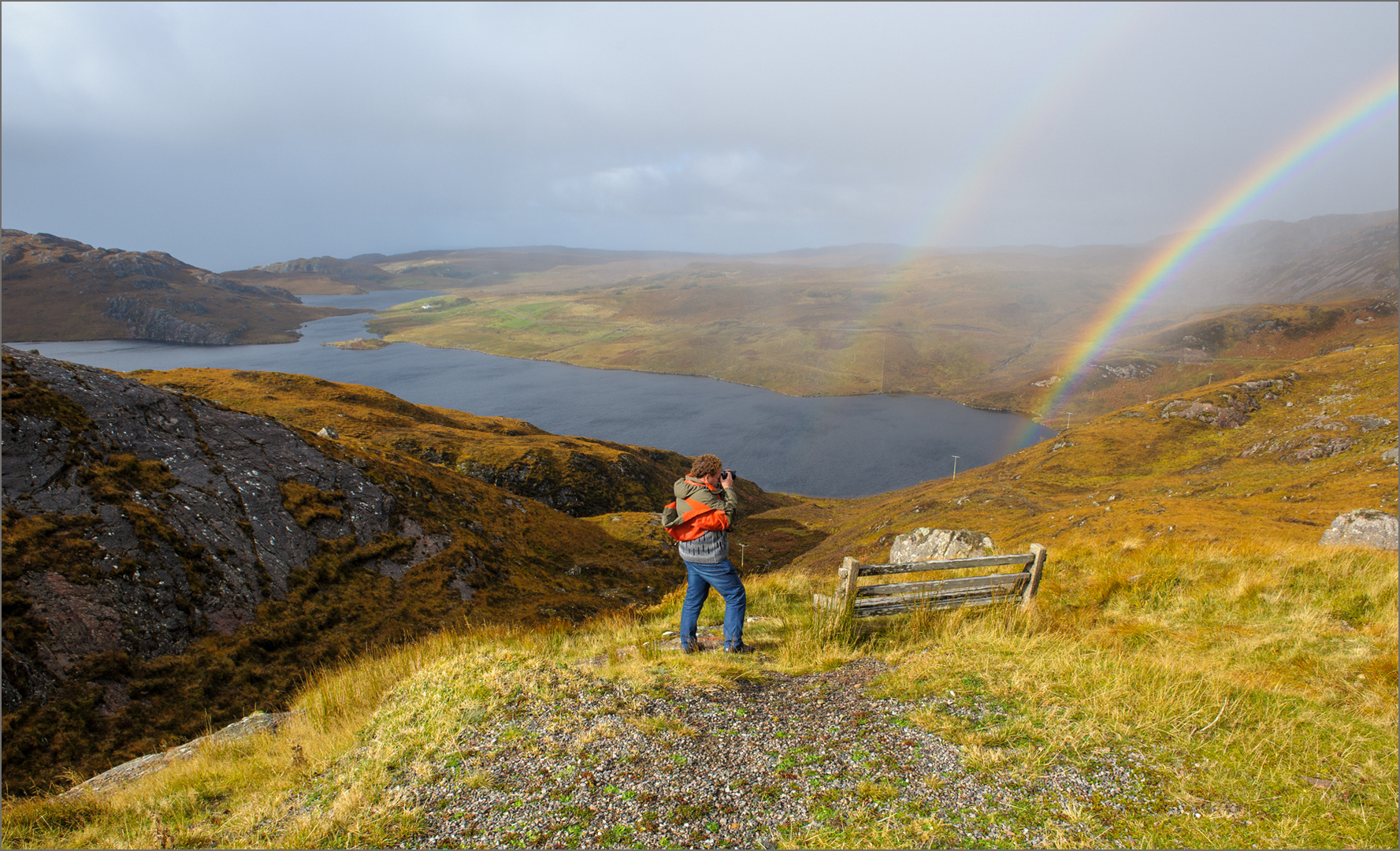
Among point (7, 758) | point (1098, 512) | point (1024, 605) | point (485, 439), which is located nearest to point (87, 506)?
point (7, 758)

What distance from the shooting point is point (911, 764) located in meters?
5.88

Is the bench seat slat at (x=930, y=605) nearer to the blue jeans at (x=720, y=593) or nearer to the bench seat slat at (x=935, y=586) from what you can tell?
the bench seat slat at (x=935, y=586)

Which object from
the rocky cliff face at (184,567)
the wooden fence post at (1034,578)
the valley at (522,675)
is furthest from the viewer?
the rocky cliff face at (184,567)

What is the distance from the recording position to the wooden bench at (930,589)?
9539 millimetres

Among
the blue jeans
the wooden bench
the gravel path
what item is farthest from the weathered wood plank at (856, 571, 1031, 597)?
the gravel path

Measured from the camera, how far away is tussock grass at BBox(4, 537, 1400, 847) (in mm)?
5148

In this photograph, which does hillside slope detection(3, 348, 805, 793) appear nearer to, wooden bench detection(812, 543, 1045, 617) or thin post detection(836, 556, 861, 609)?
thin post detection(836, 556, 861, 609)

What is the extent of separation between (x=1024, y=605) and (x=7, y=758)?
52.7ft

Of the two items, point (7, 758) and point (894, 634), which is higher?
point (894, 634)

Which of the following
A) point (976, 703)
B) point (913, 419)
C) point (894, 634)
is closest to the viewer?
point (976, 703)

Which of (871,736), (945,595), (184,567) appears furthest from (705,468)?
(184,567)

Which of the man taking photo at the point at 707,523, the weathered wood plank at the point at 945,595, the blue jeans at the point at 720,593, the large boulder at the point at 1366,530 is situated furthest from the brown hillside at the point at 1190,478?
the man taking photo at the point at 707,523

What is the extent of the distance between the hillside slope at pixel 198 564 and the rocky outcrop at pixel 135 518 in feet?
0.14

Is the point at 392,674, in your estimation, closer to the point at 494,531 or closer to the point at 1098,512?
the point at 494,531
